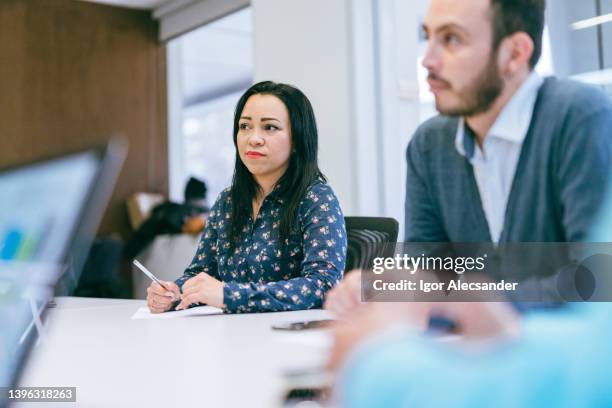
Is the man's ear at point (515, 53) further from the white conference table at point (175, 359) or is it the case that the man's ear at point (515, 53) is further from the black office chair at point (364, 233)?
the black office chair at point (364, 233)

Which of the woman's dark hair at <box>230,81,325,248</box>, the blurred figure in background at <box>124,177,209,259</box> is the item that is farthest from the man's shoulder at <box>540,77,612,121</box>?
the blurred figure in background at <box>124,177,209,259</box>

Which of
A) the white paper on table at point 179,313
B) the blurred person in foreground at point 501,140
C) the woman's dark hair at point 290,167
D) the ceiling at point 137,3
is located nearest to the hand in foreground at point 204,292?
the white paper on table at point 179,313

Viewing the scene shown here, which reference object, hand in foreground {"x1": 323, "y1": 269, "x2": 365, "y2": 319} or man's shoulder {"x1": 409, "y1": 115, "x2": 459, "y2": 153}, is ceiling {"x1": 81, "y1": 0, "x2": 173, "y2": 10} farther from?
hand in foreground {"x1": 323, "y1": 269, "x2": 365, "y2": 319}

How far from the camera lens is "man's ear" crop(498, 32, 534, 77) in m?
0.44

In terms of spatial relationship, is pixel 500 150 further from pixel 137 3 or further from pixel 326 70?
pixel 137 3

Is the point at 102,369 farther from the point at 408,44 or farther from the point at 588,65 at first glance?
the point at 408,44

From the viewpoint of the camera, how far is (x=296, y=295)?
43.4 inches

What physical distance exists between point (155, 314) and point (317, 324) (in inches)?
15.8

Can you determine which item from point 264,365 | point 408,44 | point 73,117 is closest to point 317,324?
point 264,365

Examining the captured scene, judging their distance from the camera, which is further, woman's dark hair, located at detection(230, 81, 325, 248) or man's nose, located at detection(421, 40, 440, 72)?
woman's dark hair, located at detection(230, 81, 325, 248)

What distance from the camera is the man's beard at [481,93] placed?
17.1 inches

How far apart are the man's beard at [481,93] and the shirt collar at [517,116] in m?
0.02

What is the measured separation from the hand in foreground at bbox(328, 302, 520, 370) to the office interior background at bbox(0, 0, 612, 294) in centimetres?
21

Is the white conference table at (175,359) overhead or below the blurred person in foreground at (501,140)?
below
